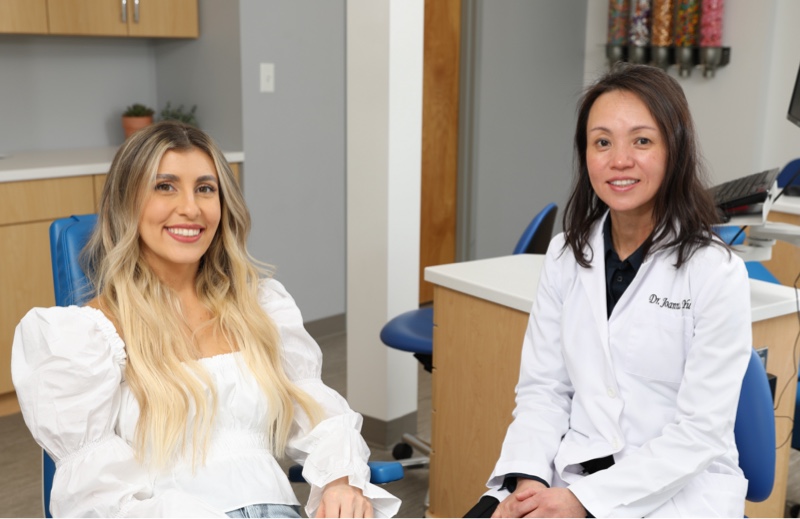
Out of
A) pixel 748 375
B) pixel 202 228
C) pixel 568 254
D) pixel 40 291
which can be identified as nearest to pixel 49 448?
pixel 202 228

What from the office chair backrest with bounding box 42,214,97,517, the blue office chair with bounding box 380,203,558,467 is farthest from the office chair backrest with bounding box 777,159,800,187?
the office chair backrest with bounding box 42,214,97,517

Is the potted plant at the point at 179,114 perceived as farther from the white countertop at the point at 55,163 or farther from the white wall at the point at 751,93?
the white wall at the point at 751,93

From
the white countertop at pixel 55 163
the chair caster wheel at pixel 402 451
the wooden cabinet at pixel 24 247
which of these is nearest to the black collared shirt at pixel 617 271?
the chair caster wheel at pixel 402 451

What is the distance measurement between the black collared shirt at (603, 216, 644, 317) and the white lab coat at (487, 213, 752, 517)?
0.02m

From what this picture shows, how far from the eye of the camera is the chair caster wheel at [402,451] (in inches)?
113

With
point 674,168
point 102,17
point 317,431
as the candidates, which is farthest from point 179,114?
point 674,168

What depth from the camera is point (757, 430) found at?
4.72 ft

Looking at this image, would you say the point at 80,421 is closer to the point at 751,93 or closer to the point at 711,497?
the point at 711,497

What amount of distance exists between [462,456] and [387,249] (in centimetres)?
84

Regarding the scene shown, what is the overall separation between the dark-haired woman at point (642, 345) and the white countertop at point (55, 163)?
2.16m

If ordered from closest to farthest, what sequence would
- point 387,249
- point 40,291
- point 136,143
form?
point 136,143, point 387,249, point 40,291

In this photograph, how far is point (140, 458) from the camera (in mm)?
1387

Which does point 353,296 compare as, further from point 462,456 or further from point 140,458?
point 140,458

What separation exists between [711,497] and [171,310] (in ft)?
3.17
